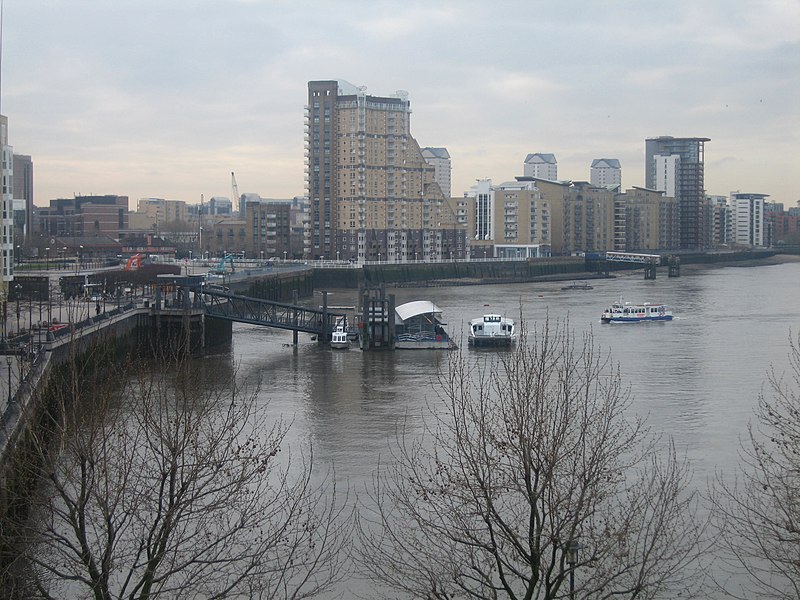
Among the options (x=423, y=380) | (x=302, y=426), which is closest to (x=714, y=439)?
(x=302, y=426)

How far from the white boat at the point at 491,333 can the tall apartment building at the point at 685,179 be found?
342ft

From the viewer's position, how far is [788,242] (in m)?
164

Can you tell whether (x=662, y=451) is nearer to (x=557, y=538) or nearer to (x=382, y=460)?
(x=382, y=460)

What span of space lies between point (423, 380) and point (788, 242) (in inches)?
5947

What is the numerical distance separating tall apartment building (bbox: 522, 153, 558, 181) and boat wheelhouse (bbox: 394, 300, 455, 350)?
4315 inches

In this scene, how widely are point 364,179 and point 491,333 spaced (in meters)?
51.4

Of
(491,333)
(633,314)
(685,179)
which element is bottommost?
(491,333)

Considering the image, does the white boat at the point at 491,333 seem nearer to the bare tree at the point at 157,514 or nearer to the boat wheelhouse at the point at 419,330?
the boat wheelhouse at the point at 419,330

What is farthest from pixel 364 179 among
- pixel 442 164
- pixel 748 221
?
pixel 748 221

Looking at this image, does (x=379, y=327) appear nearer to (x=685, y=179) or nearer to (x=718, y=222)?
(x=685, y=179)

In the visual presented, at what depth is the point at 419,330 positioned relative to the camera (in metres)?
32.8

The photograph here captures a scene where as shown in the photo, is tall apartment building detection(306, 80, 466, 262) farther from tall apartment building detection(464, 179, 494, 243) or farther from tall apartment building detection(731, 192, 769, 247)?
tall apartment building detection(731, 192, 769, 247)

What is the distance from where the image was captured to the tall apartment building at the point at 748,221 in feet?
506

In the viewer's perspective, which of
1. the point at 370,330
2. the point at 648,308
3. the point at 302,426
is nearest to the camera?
the point at 302,426
